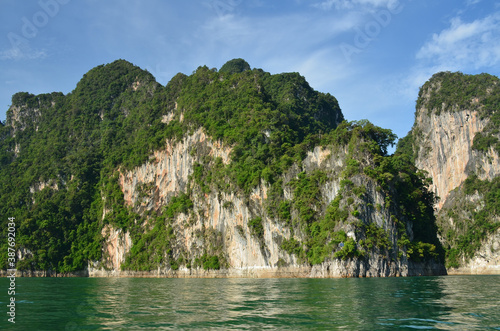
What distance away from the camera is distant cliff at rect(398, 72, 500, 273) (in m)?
79.8

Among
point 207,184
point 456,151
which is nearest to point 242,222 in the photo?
point 207,184

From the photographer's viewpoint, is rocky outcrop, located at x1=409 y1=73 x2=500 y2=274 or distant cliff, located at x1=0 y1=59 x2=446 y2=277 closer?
distant cliff, located at x1=0 y1=59 x2=446 y2=277

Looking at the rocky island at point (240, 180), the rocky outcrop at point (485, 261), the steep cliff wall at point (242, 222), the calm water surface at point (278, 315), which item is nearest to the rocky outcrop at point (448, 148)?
the rocky island at point (240, 180)

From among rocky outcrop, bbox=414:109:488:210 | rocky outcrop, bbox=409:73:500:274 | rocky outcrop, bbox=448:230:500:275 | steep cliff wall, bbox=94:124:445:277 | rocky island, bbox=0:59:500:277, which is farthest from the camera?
rocky outcrop, bbox=414:109:488:210

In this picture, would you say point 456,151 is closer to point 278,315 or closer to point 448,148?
point 448,148

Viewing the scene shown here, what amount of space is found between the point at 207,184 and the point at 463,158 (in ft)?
192

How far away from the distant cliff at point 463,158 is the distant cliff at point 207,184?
78.7 ft

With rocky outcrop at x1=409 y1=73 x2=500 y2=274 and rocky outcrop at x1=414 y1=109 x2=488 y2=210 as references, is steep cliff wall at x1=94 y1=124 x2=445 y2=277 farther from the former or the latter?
rocky outcrop at x1=414 y1=109 x2=488 y2=210

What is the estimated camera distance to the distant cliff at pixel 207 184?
168 feet

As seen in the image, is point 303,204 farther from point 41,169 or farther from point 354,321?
point 41,169

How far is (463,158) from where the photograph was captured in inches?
3819

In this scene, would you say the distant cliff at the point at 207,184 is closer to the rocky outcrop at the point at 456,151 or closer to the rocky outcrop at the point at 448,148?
the rocky outcrop at the point at 456,151

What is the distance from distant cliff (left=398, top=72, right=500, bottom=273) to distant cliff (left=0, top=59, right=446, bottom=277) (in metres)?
24.0

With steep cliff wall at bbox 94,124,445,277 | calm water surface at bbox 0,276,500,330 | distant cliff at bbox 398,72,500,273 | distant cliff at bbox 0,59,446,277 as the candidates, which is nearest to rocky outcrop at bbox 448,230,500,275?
distant cliff at bbox 398,72,500,273
